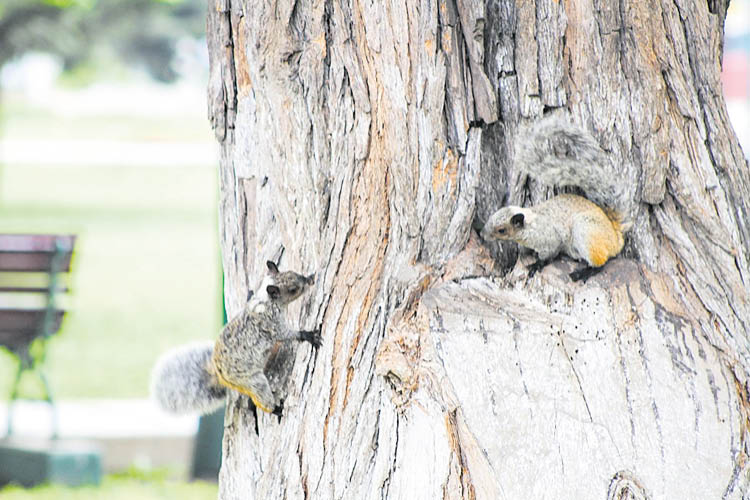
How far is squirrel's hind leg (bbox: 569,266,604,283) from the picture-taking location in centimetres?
218

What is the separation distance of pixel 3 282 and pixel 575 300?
4.64 meters

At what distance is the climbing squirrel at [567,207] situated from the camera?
2.18 metres

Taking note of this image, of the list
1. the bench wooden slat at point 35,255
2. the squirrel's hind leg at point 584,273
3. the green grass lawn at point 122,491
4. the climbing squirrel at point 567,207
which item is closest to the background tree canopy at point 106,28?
the bench wooden slat at point 35,255

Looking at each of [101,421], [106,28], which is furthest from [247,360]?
[106,28]

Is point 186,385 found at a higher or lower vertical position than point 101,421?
higher

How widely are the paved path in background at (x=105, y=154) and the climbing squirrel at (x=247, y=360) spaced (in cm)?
1810

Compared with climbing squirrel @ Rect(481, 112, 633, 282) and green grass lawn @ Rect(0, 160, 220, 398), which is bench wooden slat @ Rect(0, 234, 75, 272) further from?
climbing squirrel @ Rect(481, 112, 633, 282)

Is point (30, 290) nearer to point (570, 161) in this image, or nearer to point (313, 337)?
point (313, 337)

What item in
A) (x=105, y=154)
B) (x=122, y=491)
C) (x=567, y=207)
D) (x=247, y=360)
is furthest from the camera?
(x=105, y=154)

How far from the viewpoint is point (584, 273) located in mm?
2207

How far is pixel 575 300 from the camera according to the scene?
212cm

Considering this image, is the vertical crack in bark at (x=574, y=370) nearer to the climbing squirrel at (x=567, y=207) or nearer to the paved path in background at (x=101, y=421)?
the climbing squirrel at (x=567, y=207)

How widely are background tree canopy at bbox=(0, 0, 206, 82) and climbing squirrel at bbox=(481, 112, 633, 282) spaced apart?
5.14m

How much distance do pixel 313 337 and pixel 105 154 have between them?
20.1 m
